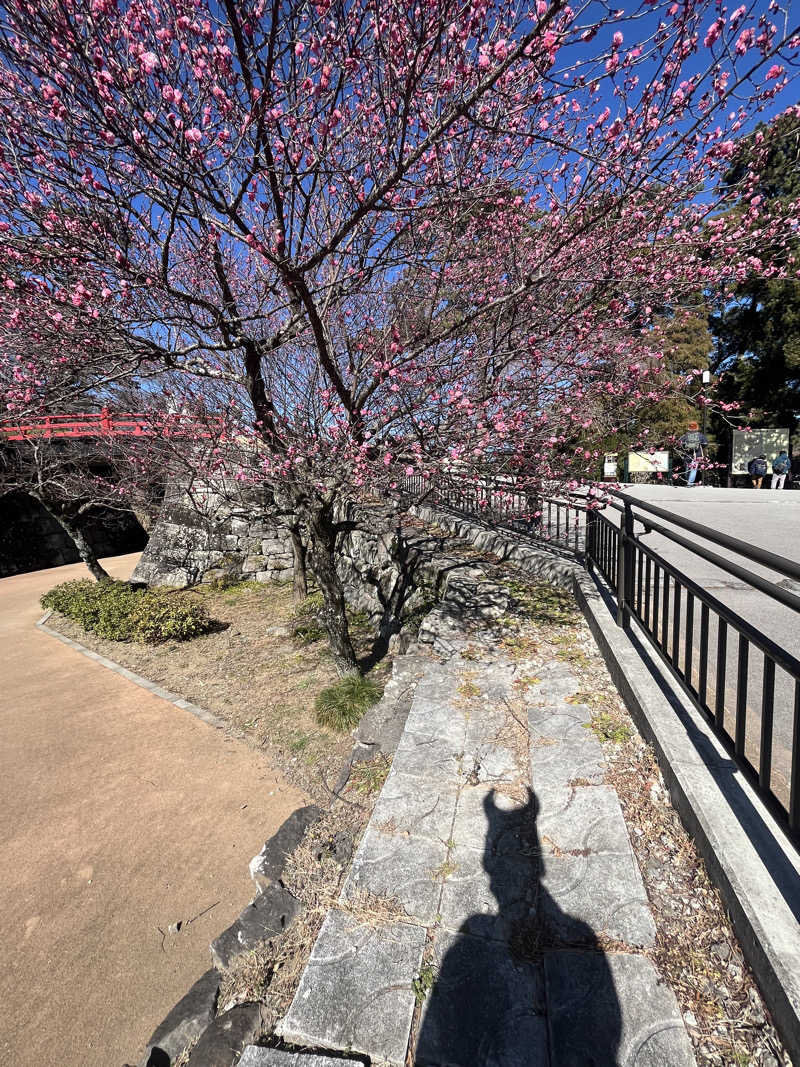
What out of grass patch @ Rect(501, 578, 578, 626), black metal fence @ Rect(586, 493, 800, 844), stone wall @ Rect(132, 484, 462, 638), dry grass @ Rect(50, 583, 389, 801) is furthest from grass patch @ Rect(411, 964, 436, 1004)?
stone wall @ Rect(132, 484, 462, 638)

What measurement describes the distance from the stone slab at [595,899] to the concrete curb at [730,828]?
309 millimetres

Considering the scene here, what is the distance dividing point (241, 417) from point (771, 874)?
586 centimetres

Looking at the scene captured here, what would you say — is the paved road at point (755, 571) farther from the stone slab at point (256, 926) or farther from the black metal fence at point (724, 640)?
the stone slab at point (256, 926)

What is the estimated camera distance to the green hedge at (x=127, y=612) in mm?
8844

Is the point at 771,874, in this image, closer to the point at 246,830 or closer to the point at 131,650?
the point at 246,830

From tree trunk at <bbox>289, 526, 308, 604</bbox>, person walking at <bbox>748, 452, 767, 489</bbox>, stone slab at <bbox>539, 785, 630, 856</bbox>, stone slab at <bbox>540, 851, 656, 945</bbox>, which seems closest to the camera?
stone slab at <bbox>540, 851, 656, 945</bbox>

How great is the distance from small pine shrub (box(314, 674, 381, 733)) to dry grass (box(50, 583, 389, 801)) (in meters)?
0.12

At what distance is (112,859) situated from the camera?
156 inches

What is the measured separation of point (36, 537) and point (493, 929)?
21133mm

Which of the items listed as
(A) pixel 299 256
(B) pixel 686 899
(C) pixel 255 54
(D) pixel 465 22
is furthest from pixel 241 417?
(B) pixel 686 899

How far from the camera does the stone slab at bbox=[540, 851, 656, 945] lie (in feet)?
6.07

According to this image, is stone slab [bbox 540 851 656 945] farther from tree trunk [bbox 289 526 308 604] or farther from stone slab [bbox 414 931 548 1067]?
tree trunk [bbox 289 526 308 604]

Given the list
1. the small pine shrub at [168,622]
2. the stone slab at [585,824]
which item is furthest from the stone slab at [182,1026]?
the small pine shrub at [168,622]

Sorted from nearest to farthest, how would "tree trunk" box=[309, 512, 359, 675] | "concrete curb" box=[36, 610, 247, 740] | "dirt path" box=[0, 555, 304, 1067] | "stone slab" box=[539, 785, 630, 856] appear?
1. "stone slab" box=[539, 785, 630, 856]
2. "dirt path" box=[0, 555, 304, 1067]
3. "tree trunk" box=[309, 512, 359, 675]
4. "concrete curb" box=[36, 610, 247, 740]
